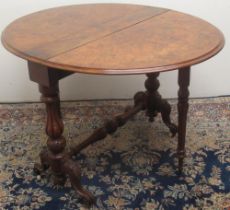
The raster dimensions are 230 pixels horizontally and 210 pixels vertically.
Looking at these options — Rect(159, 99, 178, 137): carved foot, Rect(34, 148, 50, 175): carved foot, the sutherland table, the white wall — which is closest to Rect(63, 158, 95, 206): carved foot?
the sutherland table

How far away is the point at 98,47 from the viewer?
4.14ft

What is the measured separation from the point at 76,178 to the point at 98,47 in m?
0.54

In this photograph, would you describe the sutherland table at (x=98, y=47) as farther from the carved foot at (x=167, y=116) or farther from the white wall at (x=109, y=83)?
the white wall at (x=109, y=83)

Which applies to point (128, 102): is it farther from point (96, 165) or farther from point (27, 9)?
point (27, 9)

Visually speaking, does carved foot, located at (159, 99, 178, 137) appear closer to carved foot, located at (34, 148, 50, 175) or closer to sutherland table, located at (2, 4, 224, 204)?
sutherland table, located at (2, 4, 224, 204)

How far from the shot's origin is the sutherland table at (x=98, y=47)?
3.78 ft

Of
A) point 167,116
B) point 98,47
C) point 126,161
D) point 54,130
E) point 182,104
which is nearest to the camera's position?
point 98,47

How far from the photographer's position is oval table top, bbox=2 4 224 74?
1.14 m

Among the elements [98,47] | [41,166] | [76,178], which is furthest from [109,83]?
[98,47]

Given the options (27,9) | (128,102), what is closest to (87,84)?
(128,102)

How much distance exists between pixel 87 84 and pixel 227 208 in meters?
1.11

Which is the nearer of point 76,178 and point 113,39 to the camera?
point 113,39

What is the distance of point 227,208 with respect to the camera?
59.1 inches

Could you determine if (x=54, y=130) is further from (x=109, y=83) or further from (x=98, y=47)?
(x=109, y=83)
